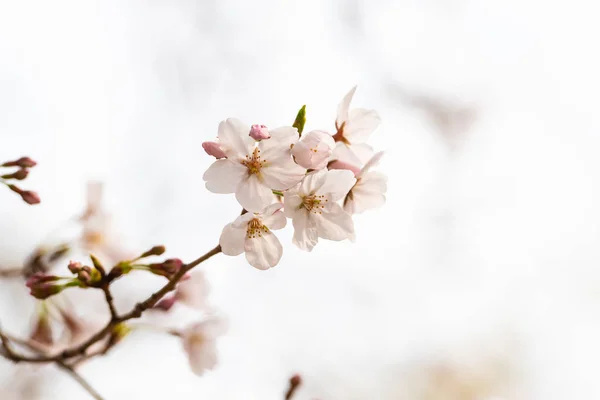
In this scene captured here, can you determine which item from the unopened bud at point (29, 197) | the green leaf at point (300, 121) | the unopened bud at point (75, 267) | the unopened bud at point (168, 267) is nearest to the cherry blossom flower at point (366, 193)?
the green leaf at point (300, 121)

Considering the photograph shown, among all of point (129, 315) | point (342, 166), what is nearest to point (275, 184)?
point (342, 166)

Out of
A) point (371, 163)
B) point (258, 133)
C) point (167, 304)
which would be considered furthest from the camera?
point (167, 304)

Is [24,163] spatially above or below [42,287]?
above

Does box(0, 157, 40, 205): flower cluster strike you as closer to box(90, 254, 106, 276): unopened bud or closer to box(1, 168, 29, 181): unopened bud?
box(1, 168, 29, 181): unopened bud

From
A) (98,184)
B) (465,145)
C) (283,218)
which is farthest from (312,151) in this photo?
(465,145)

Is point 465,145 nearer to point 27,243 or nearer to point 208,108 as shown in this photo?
point 208,108

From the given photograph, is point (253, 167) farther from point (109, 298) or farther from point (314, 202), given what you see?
point (109, 298)

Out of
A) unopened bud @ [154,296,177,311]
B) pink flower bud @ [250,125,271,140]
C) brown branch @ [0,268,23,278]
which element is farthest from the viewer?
brown branch @ [0,268,23,278]

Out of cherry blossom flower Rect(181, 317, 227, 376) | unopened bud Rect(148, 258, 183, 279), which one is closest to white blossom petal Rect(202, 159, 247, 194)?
unopened bud Rect(148, 258, 183, 279)
